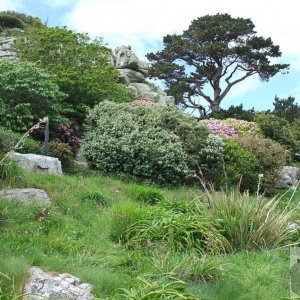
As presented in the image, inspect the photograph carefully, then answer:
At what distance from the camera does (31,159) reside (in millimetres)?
9805

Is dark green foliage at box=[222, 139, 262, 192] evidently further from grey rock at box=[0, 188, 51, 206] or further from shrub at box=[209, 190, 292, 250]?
grey rock at box=[0, 188, 51, 206]

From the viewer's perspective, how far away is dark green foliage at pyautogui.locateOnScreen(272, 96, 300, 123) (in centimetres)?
2942

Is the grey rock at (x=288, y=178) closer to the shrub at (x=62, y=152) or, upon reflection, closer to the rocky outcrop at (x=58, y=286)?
the shrub at (x=62, y=152)

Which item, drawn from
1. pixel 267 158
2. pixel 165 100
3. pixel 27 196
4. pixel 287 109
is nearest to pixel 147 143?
pixel 267 158

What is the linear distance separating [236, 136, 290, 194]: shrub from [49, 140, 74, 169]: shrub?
4.81 meters

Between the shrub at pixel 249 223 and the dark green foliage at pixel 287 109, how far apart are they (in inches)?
912

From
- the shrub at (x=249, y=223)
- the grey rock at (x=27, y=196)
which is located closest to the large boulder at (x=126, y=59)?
the grey rock at (x=27, y=196)

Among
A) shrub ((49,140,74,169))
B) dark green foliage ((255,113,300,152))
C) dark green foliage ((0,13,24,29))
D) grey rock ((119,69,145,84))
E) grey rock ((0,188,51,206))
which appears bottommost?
grey rock ((0,188,51,206))

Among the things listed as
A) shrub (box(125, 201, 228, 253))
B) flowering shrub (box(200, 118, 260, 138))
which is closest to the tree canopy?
flowering shrub (box(200, 118, 260, 138))

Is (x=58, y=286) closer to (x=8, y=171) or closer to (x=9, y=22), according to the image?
(x=8, y=171)

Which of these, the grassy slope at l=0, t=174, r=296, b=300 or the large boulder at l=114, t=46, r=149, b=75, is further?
the large boulder at l=114, t=46, r=149, b=75

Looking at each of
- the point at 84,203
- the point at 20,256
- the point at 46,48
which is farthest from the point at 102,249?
the point at 46,48

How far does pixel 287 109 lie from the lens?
30969mm

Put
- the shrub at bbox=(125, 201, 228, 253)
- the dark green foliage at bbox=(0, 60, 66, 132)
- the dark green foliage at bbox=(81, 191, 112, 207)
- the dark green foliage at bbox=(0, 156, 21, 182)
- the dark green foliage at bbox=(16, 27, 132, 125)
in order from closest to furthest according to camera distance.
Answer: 1. the shrub at bbox=(125, 201, 228, 253)
2. the dark green foliage at bbox=(0, 156, 21, 182)
3. the dark green foliage at bbox=(81, 191, 112, 207)
4. the dark green foliage at bbox=(0, 60, 66, 132)
5. the dark green foliage at bbox=(16, 27, 132, 125)
